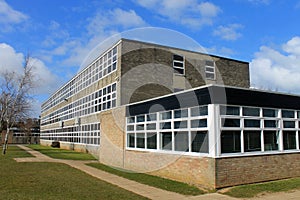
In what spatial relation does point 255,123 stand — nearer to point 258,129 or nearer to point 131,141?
point 258,129

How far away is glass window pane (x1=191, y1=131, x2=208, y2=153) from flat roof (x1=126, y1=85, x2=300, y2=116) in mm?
1126

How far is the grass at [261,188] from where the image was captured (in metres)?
9.27

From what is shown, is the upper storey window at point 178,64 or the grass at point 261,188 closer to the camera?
the grass at point 261,188

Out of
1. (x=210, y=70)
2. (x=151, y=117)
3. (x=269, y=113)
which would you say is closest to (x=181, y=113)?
(x=151, y=117)

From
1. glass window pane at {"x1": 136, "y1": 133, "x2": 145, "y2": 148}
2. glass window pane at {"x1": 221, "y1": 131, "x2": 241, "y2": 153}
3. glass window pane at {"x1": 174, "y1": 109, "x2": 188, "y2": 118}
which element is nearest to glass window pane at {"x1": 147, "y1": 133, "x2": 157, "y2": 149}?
glass window pane at {"x1": 136, "y1": 133, "x2": 145, "y2": 148}

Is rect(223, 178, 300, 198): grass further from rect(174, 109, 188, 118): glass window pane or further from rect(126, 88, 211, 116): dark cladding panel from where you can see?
rect(174, 109, 188, 118): glass window pane

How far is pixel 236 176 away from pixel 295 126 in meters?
4.73

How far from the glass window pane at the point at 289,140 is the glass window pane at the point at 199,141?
4351mm

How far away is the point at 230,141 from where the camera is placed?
10734 mm

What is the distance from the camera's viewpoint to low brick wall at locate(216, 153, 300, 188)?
33.4 ft

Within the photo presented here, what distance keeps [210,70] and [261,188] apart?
17.8 metres

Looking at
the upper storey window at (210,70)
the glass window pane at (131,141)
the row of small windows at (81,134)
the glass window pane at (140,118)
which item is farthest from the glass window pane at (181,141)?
the upper storey window at (210,70)

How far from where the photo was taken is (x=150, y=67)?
22953 mm

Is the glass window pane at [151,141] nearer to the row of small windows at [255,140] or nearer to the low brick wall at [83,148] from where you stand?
the row of small windows at [255,140]
